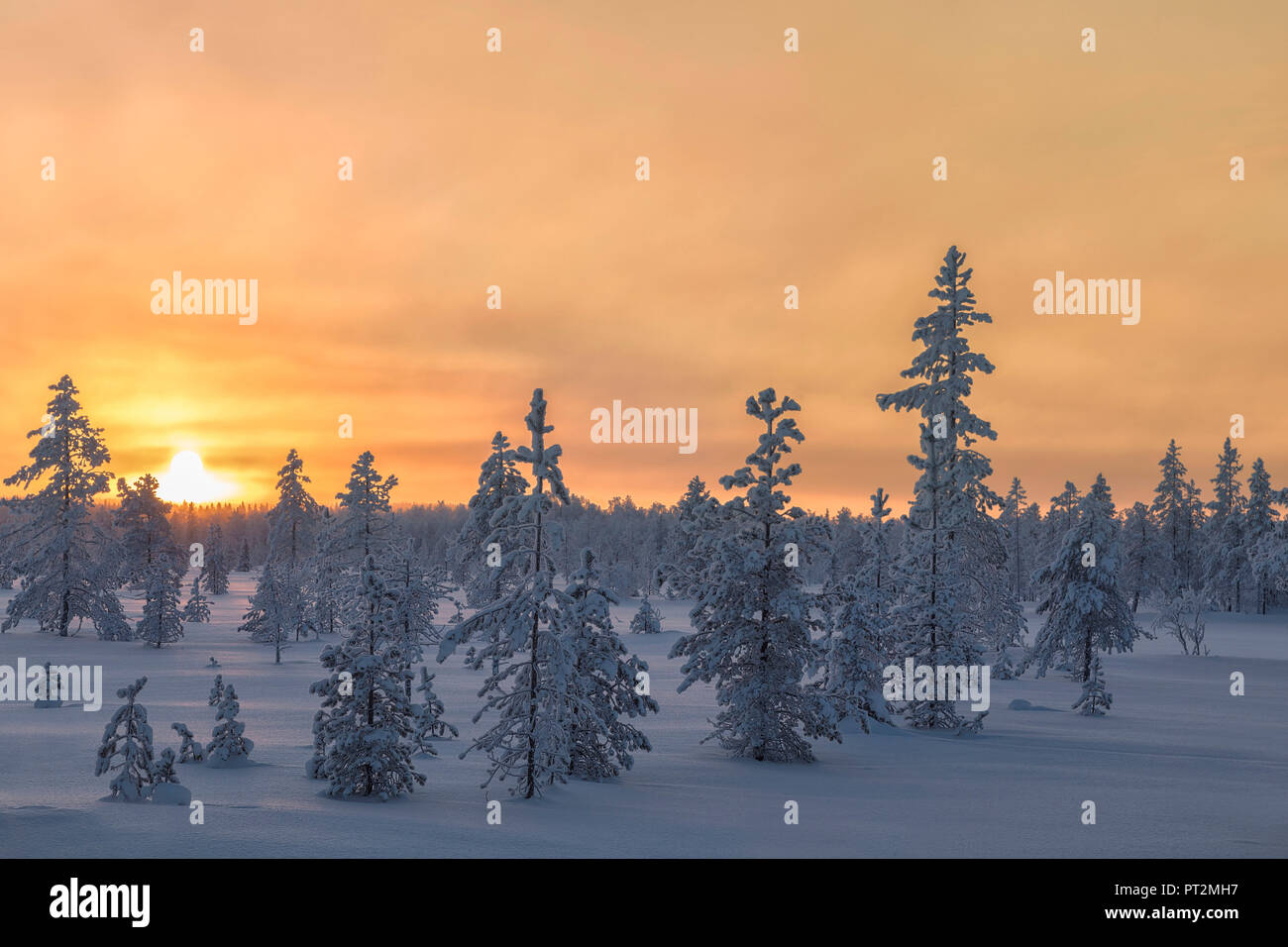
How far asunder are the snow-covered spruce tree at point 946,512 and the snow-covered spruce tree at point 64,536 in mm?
39749

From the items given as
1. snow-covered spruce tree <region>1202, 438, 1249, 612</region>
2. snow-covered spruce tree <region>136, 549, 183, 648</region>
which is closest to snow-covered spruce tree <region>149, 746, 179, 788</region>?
snow-covered spruce tree <region>136, 549, 183, 648</region>

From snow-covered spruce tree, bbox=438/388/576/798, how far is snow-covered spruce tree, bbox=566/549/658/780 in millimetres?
1915

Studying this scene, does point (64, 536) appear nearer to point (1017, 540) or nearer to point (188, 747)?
point (188, 747)

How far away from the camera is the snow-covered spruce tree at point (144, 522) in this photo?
84688mm

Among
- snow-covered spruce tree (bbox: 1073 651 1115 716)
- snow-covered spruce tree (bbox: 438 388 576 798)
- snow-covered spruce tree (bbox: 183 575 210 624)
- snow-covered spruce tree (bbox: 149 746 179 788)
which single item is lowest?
snow-covered spruce tree (bbox: 1073 651 1115 716)

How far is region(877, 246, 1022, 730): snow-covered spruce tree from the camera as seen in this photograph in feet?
92.6

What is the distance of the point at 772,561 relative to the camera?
2211cm

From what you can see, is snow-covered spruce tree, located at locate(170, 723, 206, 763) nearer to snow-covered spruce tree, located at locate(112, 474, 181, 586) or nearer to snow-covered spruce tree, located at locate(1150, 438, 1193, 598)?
snow-covered spruce tree, located at locate(112, 474, 181, 586)

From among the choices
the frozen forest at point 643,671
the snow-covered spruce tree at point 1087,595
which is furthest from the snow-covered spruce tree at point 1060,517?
the snow-covered spruce tree at point 1087,595

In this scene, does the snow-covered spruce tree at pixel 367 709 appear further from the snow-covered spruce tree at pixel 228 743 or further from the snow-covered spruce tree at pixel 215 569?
the snow-covered spruce tree at pixel 215 569

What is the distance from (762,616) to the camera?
73.9ft
